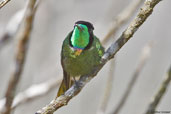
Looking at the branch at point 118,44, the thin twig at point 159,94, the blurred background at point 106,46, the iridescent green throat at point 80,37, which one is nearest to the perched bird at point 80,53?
the iridescent green throat at point 80,37

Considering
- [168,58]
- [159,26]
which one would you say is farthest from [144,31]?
[159,26]

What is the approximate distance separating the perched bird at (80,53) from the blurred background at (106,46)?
539 mm

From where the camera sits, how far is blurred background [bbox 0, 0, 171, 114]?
2.93 meters

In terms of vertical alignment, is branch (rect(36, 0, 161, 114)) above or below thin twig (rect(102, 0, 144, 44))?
below

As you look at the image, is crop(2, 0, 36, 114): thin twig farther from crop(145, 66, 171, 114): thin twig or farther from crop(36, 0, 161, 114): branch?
crop(145, 66, 171, 114): thin twig

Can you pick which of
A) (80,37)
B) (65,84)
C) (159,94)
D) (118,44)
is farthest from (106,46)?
(118,44)

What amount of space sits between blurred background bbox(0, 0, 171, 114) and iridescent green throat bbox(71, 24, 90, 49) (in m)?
0.66

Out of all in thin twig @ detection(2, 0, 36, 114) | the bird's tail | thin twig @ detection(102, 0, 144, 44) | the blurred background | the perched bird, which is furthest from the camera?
the blurred background

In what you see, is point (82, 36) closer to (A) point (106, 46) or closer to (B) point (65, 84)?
(B) point (65, 84)

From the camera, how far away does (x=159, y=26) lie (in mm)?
3262

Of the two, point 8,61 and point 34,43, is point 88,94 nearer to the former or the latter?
point 34,43

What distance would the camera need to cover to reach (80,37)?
1.85 m

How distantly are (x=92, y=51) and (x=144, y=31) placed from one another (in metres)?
2.23

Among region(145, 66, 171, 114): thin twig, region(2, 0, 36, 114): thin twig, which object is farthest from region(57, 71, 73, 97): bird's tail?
region(145, 66, 171, 114): thin twig
